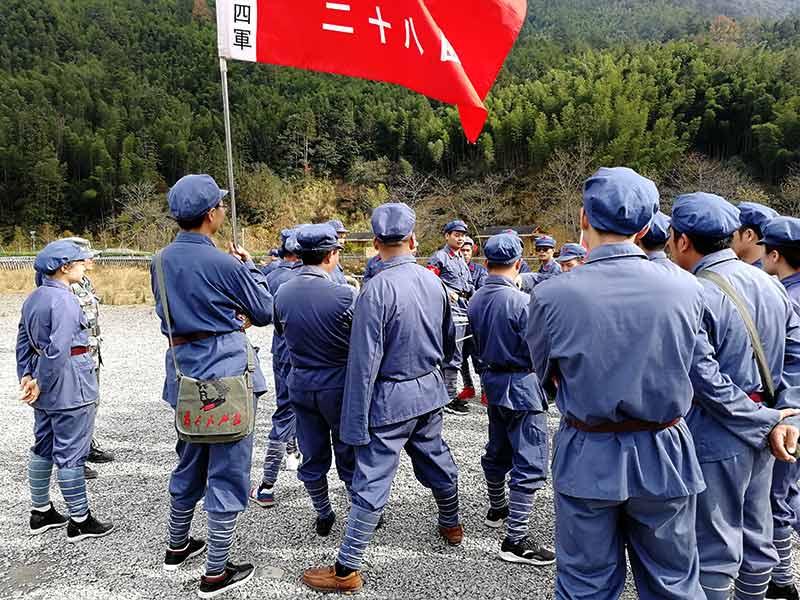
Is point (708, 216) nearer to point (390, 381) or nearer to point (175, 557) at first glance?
point (390, 381)

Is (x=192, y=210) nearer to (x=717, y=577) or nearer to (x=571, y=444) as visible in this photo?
(x=571, y=444)

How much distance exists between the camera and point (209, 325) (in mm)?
2877

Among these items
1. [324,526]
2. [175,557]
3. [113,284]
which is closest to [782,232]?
[324,526]

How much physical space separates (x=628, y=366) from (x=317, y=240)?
83.8 inches

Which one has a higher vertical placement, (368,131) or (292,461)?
(368,131)

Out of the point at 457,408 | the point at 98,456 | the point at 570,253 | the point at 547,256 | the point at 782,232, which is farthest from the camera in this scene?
the point at 547,256

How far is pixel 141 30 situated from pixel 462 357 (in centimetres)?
9200

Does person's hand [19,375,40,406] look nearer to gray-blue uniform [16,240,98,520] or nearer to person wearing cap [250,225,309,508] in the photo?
gray-blue uniform [16,240,98,520]

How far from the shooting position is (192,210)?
2896 mm

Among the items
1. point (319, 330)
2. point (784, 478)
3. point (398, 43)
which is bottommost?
point (784, 478)

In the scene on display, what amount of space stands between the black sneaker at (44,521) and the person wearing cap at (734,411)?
4021mm

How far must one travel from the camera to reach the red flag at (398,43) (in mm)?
3611

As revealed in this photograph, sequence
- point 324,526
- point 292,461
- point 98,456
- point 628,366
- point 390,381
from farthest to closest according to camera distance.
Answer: point 98,456
point 292,461
point 324,526
point 390,381
point 628,366

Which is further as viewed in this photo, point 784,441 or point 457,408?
point 457,408
